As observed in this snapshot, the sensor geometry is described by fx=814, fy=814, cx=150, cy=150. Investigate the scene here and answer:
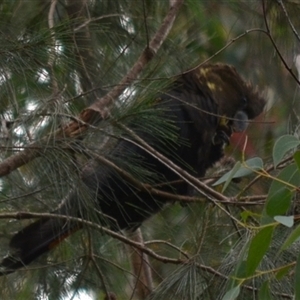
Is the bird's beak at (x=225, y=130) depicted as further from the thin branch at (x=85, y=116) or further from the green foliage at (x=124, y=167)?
the thin branch at (x=85, y=116)

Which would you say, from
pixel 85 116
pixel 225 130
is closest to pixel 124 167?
pixel 85 116

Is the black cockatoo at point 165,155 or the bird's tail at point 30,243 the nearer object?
the black cockatoo at point 165,155

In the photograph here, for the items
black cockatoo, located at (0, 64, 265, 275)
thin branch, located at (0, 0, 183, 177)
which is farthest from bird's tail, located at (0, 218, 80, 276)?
thin branch, located at (0, 0, 183, 177)

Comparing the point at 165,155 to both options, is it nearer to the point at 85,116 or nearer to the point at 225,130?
the point at 225,130

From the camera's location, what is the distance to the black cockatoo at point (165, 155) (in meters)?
1.89

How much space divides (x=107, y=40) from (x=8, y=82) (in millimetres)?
878

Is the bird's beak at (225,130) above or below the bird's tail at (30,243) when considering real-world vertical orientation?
below

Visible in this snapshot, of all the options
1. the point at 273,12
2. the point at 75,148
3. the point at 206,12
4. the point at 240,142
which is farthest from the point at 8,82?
the point at 206,12

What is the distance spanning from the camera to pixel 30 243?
205cm

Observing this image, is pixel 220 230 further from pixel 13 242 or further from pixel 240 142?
pixel 240 142

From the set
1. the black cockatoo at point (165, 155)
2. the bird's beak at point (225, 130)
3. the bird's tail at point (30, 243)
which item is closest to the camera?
the black cockatoo at point (165, 155)

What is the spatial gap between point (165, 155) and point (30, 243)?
502 millimetres

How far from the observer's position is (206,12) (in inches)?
118

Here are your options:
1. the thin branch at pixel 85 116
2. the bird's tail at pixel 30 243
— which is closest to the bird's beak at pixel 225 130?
the thin branch at pixel 85 116
